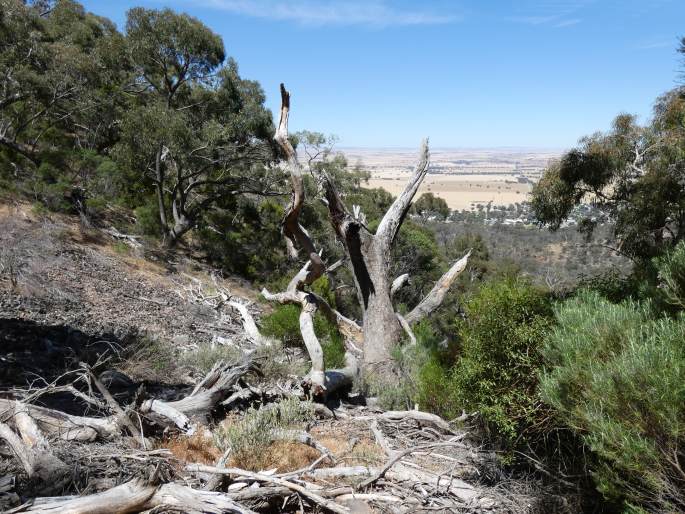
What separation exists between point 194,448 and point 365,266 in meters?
4.27

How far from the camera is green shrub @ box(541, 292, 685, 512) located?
2859 mm

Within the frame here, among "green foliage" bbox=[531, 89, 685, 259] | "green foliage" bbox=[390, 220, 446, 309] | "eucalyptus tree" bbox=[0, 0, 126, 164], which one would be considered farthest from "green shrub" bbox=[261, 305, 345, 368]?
"eucalyptus tree" bbox=[0, 0, 126, 164]

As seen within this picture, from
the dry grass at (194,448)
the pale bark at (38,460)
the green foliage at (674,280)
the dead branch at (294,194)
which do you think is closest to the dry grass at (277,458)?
the dry grass at (194,448)

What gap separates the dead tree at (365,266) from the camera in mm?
7188

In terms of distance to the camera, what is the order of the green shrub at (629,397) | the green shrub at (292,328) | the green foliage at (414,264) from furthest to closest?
the green foliage at (414,264) → the green shrub at (292,328) → the green shrub at (629,397)

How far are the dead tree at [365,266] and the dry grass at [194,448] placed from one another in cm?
248

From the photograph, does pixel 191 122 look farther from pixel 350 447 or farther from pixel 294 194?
pixel 350 447

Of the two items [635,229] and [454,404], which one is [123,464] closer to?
[454,404]

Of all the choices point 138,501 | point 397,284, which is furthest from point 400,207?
point 138,501

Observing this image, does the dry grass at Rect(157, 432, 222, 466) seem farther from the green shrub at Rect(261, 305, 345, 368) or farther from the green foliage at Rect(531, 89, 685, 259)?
the green foliage at Rect(531, 89, 685, 259)

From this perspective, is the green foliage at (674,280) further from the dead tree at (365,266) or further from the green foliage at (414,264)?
the green foliage at (414,264)

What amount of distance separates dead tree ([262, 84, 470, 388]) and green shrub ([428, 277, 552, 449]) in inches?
110

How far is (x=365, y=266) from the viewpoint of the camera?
26.6ft

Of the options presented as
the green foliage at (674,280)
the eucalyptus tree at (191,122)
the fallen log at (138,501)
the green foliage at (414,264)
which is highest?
the eucalyptus tree at (191,122)
